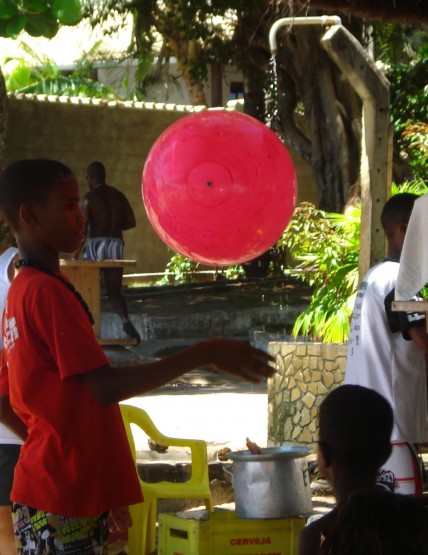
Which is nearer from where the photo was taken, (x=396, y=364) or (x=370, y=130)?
(x=396, y=364)

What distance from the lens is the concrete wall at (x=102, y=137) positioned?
1708cm

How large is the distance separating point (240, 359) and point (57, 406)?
18.5 inches

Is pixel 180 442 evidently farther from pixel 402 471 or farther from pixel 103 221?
pixel 103 221

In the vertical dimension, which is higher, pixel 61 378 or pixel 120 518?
pixel 61 378

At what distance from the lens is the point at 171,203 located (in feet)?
13.8

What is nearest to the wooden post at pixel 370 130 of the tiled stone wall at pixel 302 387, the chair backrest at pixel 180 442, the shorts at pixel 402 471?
the tiled stone wall at pixel 302 387

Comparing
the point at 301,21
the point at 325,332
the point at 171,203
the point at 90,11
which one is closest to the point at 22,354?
the point at 171,203

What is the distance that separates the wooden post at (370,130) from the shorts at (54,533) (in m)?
4.11

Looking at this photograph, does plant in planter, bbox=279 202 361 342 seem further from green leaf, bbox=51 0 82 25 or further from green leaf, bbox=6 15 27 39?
green leaf, bbox=6 15 27 39

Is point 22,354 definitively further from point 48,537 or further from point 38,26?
point 38,26

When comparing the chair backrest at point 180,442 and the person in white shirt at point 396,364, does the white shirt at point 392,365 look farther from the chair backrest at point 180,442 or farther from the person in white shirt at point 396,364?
the chair backrest at point 180,442

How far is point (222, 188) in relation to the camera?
4105 mm

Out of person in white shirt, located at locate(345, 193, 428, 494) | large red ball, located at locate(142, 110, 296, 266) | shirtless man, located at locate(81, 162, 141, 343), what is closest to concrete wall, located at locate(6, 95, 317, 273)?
shirtless man, located at locate(81, 162, 141, 343)

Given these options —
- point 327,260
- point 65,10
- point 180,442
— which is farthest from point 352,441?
point 327,260
